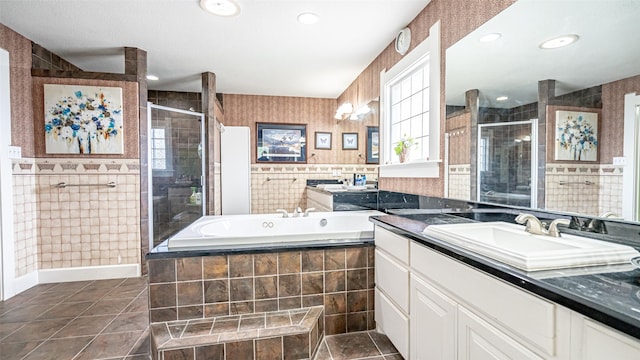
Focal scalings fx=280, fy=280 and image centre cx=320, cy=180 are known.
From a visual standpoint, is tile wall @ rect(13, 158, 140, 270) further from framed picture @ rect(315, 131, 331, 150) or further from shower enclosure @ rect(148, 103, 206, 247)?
framed picture @ rect(315, 131, 331, 150)

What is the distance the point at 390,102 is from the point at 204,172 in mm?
2570

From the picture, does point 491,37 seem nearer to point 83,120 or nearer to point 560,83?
point 560,83

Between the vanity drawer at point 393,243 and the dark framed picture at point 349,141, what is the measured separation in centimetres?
298

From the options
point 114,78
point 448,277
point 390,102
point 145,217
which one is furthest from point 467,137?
point 114,78

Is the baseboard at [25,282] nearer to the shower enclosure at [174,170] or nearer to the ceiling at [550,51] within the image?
the shower enclosure at [174,170]

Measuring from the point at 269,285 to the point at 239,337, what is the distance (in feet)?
1.12

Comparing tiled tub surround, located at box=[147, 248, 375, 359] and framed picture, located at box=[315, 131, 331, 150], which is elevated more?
framed picture, located at box=[315, 131, 331, 150]

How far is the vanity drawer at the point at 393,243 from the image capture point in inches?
57.7

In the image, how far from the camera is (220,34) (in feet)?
8.67

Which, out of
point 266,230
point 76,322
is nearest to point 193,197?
point 266,230

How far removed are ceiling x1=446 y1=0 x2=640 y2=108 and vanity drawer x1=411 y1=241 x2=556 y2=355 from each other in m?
0.89

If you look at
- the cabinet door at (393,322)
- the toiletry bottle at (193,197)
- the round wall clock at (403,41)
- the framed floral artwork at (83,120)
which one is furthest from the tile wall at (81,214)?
the round wall clock at (403,41)

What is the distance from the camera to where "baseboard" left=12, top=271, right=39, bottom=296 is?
2.53m

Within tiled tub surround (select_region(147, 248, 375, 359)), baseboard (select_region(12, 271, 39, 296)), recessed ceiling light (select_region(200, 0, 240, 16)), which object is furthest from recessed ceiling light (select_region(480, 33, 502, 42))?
baseboard (select_region(12, 271, 39, 296))
